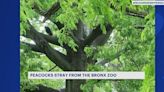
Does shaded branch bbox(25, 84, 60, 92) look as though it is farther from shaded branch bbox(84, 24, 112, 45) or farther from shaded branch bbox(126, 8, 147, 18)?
shaded branch bbox(126, 8, 147, 18)

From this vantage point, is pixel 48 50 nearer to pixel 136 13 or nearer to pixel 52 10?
pixel 52 10

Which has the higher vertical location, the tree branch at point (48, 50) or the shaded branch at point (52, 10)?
the shaded branch at point (52, 10)

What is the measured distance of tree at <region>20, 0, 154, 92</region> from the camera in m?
2.91

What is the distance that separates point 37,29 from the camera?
2947mm

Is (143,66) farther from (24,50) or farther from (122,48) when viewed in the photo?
(24,50)

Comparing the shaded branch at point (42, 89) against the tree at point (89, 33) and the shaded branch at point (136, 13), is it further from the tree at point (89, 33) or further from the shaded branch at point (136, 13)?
the shaded branch at point (136, 13)

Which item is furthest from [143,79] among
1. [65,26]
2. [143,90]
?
[65,26]

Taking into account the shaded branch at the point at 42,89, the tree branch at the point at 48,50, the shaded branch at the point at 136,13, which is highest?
the shaded branch at the point at 136,13

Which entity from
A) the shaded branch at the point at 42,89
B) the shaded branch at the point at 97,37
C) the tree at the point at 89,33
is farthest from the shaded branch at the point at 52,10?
the shaded branch at the point at 42,89

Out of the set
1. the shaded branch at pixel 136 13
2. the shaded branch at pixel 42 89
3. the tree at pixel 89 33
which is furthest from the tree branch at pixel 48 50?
the shaded branch at pixel 136 13

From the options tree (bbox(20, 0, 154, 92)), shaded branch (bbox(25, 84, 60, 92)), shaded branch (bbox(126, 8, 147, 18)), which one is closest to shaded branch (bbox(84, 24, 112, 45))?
tree (bbox(20, 0, 154, 92))

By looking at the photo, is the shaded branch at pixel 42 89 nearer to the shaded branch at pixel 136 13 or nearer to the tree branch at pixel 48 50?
the tree branch at pixel 48 50

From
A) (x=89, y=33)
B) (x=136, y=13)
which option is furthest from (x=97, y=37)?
(x=136, y=13)

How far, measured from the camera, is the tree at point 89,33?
291 centimetres
